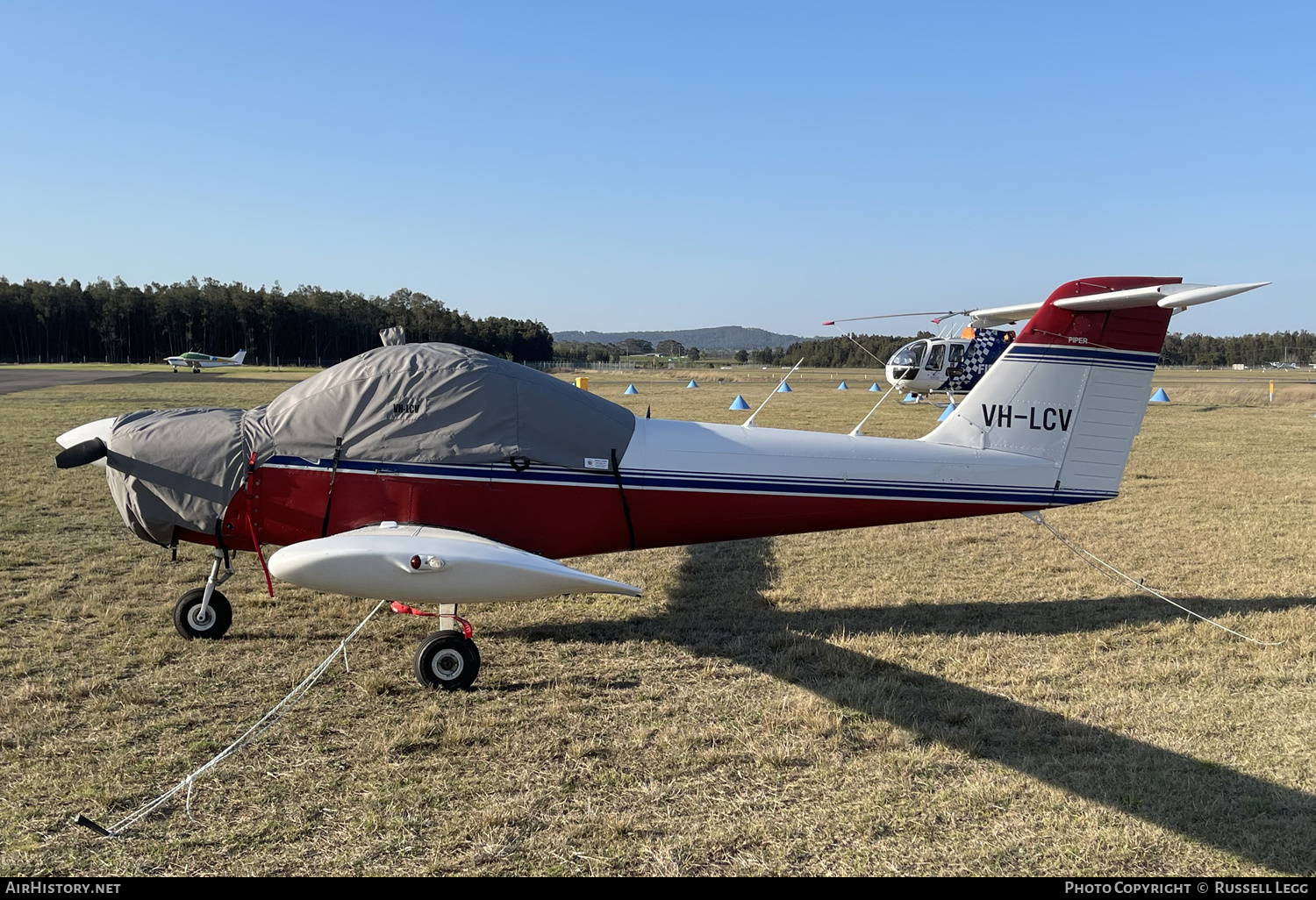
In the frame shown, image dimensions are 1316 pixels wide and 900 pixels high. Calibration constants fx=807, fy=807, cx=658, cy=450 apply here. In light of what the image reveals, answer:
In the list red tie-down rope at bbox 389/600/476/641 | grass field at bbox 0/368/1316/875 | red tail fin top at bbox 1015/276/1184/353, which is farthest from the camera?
red tail fin top at bbox 1015/276/1184/353

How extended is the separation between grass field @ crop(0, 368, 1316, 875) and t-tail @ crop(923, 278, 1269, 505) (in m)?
1.31

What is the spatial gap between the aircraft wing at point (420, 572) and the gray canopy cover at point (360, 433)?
3.37ft

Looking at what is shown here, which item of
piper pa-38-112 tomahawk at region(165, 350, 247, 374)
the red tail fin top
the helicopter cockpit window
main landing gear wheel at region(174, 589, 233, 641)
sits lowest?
main landing gear wheel at region(174, 589, 233, 641)

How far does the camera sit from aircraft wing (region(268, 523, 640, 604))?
454cm

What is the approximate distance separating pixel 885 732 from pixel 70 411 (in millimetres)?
26662

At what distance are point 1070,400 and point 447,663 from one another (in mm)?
5194

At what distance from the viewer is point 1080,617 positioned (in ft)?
22.3

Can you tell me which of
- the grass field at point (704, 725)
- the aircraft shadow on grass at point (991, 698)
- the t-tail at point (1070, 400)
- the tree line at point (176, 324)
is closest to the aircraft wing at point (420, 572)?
the grass field at point (704, 725)

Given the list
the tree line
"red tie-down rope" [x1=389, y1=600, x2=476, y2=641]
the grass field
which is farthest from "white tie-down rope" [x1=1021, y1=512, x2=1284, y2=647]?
the tree line

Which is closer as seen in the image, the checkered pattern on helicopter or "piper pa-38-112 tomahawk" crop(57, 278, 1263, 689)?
"piper pa-38-112 tomahawk" crop(57, 278, 1263, 689)

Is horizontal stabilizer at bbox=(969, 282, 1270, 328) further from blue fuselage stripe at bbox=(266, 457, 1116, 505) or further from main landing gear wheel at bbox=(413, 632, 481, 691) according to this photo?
main landing gear wheel at bbox=(413, 632, 481, 691)

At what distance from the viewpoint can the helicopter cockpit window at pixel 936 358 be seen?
25859 mm

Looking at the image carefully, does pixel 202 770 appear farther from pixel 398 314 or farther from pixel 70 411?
pixel 398 314
